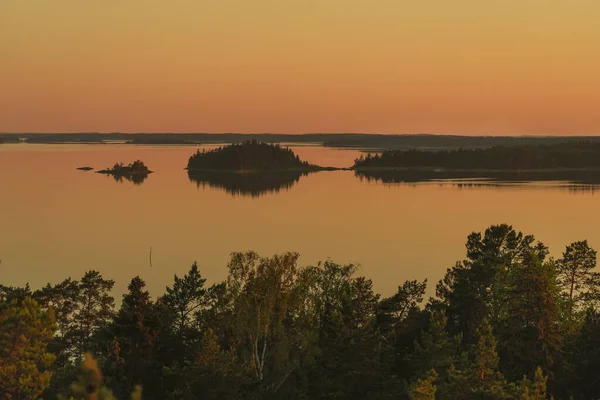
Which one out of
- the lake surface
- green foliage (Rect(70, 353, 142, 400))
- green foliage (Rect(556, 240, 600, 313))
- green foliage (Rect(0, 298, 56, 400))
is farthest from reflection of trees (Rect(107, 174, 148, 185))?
green foliage (Rect(70, 353, 142, 400))

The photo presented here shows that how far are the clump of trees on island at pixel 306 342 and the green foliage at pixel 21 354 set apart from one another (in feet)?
0.14

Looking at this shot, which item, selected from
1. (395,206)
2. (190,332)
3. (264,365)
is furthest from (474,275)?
(395,206)

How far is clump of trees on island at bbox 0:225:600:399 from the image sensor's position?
26.7 meters

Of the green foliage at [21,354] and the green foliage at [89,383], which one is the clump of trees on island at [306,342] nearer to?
the green foliage at [21,354]

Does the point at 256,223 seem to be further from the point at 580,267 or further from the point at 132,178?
the point at 132,178

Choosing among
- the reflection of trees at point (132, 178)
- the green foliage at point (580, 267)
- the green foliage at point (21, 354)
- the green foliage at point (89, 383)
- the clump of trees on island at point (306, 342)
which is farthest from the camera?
the reflection of trees at point (132, 178)

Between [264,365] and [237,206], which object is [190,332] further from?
[237,206]

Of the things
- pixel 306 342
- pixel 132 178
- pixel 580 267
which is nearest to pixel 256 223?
pixel 580 267

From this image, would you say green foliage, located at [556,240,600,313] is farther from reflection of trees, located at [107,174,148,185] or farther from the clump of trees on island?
reflection of trees, located at [107,174,148,185]

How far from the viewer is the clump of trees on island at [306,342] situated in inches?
1049

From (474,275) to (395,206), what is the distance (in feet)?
306

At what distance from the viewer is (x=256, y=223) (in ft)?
357

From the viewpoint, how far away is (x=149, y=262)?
244ft

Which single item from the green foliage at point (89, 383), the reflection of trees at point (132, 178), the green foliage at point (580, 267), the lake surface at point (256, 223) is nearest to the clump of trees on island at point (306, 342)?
the green foliage at point (580, 267)
